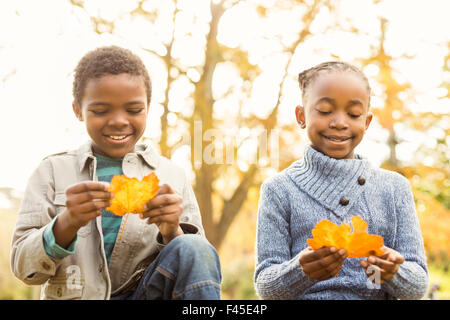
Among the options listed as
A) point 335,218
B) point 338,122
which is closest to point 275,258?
point 335,218

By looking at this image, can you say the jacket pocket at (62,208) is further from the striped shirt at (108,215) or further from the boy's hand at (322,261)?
the boy's hand at (322,261)

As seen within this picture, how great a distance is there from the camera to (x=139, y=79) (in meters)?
2.32

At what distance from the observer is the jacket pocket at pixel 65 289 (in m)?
2.07

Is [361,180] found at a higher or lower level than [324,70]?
lower

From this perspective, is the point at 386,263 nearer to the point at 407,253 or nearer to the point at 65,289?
the point at 407,253

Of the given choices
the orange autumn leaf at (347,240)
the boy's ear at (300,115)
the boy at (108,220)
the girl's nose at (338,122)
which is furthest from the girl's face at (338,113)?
the boy at (108,220)

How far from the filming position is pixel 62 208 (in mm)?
2209

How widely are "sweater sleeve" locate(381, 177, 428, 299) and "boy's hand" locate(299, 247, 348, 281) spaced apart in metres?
0.37

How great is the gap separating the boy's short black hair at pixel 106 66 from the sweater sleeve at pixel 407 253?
1.43 meters

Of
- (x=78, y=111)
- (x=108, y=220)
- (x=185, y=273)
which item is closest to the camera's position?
(x=185, y=273)

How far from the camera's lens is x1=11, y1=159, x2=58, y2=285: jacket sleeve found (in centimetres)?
196

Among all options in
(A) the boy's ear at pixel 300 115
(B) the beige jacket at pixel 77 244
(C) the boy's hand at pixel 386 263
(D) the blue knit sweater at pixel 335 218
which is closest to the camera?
(C) the boy's hand at pixel 386 263

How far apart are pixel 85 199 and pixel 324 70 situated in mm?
1361

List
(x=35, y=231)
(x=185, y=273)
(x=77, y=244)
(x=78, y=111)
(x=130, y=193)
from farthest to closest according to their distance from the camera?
(x=78, y=111), (x=77, y=244), (x=35, y=231), (x=130, y=193), (x=185, y=273)
